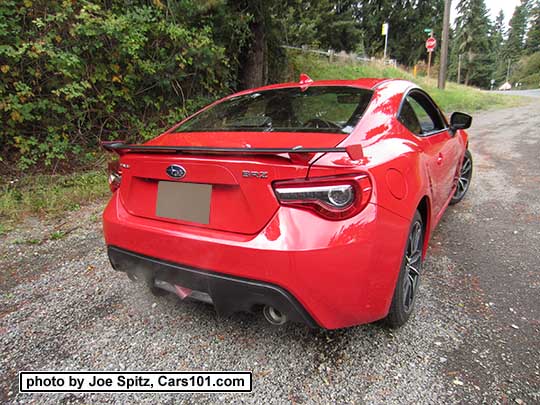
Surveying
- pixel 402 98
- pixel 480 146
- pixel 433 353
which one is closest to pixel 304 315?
pixel 433 353

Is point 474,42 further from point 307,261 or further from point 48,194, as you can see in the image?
point 307,261

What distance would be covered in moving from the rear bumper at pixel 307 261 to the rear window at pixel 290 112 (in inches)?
22.7

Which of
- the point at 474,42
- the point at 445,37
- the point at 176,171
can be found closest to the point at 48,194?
the point at 176,171

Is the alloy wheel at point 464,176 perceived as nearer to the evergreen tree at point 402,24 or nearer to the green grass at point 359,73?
the green grass at point 359,73

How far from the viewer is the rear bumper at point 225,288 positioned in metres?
1.47

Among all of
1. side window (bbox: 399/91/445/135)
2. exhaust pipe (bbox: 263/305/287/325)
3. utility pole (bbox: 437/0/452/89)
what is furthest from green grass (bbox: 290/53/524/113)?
exhaust pipe (bbox: 263/305/287/325)

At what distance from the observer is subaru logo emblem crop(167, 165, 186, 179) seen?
1632 millimetres

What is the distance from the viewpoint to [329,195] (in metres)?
1.41

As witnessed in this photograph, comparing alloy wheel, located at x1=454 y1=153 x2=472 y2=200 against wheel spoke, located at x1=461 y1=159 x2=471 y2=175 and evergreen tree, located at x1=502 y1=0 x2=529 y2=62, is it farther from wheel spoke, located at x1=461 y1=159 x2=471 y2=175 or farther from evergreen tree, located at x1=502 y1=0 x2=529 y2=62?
evergreen tree, located at x1=502 y1=0 x2=529 y2=62

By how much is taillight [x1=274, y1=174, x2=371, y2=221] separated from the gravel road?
832 mm

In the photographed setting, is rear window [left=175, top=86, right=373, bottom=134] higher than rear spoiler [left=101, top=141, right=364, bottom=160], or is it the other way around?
rear window [left=175, top=86, right=373, bottom=134]

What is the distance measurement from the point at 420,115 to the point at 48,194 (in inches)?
167

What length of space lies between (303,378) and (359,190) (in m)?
0.94

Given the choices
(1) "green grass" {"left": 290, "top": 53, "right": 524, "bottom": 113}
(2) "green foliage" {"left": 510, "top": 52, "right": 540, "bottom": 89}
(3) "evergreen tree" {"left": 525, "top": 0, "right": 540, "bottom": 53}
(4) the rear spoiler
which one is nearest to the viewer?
(4) the rear spoiler
